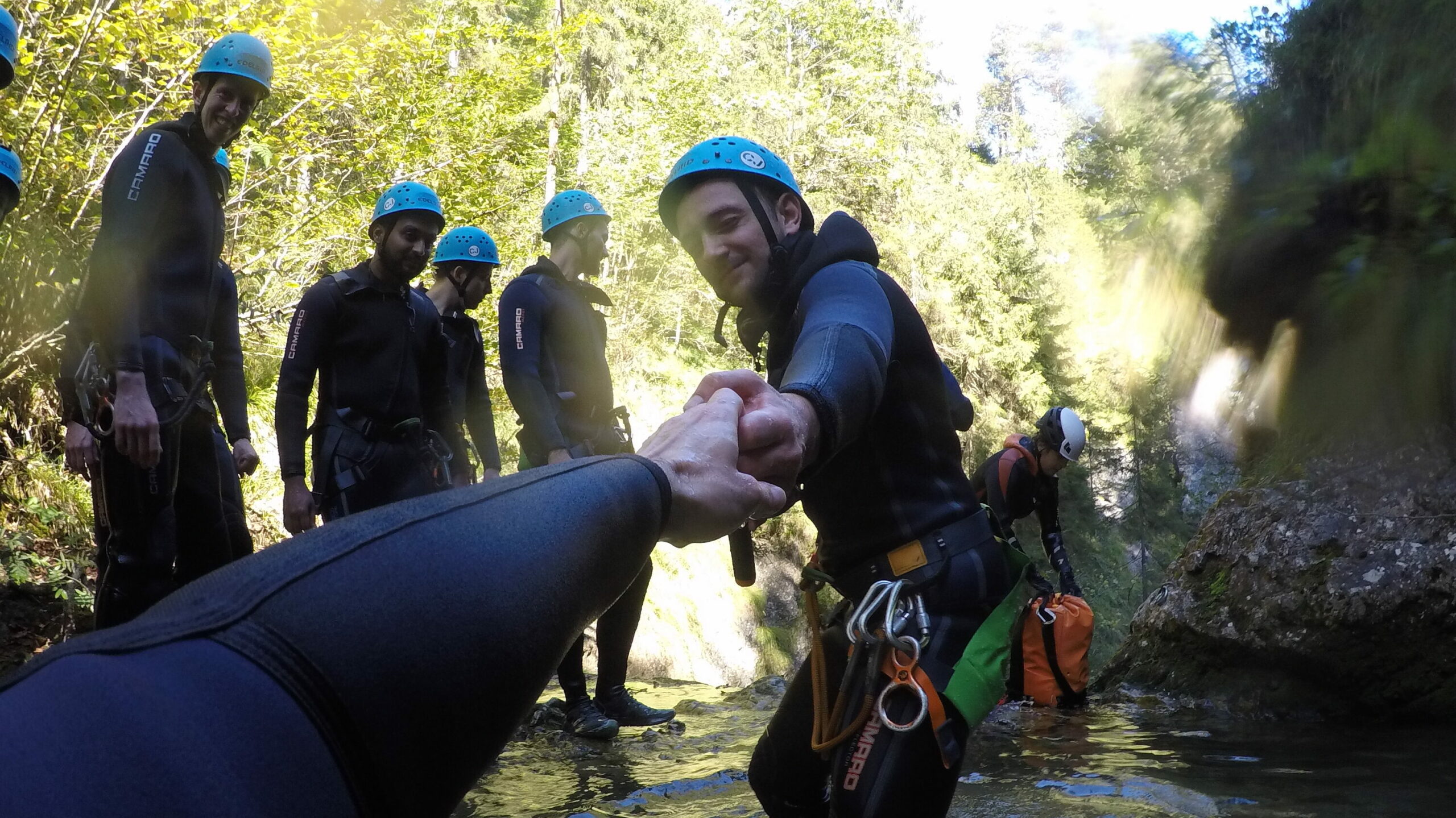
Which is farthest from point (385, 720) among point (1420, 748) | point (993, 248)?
point (993, 248)

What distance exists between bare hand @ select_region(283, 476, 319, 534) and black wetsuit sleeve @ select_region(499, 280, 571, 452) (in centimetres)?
104

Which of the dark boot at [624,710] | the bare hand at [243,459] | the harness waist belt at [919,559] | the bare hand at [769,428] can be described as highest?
the bare hand at [243,459]

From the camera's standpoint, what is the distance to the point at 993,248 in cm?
2375

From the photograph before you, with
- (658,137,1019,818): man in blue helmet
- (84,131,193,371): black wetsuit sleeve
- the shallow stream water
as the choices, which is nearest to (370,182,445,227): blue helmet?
(84,131,193,371): black wetsuit sleeve

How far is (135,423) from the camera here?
3.06 meters

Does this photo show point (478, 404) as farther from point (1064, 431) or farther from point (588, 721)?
point (1064, 431)

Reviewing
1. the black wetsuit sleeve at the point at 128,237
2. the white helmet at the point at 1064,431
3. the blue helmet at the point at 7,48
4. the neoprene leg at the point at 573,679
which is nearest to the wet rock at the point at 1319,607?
the white helmet at the point at 1064,431

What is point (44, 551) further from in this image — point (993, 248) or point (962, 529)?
point (993, 248)

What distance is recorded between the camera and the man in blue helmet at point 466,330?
202 inches

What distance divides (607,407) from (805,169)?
16.5 meters

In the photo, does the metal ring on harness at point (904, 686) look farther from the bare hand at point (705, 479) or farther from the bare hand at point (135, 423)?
the bare hand at point (135, 423)

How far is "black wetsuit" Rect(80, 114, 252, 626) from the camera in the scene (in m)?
3.19

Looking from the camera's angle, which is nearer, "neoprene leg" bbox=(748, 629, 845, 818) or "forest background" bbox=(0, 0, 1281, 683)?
"forest background" bbox=(0, 0, 1281, 683)

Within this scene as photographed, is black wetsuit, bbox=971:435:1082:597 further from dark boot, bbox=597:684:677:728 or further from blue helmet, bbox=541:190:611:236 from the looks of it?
blue helmet, bbox=541:190:611:236
